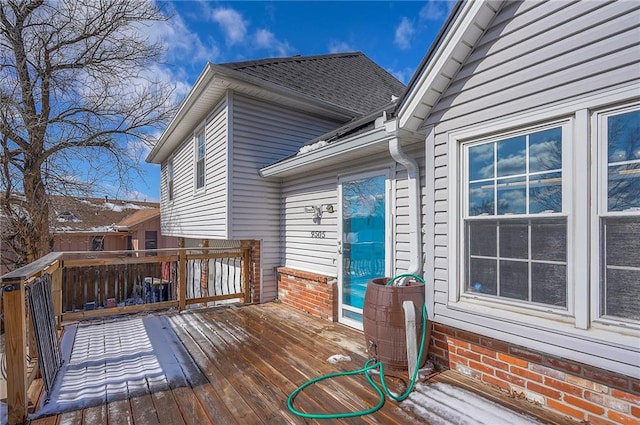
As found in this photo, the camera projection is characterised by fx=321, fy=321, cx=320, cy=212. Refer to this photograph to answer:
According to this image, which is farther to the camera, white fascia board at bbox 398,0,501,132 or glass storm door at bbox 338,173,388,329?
glass storm door at bbox 338,173,388,329

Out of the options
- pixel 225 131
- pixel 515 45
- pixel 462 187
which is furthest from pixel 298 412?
pixel 225 131

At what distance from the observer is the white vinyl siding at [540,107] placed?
2.08m

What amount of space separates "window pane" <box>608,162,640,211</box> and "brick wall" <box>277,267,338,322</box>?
338 cm

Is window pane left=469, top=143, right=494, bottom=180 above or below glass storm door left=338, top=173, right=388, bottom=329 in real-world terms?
above

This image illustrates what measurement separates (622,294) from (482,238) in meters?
0.97

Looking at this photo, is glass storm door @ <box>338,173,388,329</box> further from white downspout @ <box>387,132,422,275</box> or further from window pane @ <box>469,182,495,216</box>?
window pane @ <box>469,182,495,216</box>

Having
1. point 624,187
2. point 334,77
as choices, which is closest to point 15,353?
point 624,187

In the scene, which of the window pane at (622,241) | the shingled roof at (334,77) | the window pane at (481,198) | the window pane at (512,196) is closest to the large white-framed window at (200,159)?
the shingled roof at (334,77)

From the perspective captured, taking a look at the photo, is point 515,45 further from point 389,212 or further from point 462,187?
point 389,212

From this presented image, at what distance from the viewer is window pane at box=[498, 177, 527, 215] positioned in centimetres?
259

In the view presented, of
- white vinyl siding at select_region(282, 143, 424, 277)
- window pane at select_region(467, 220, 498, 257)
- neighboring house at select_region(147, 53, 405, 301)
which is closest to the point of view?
window pane at select_region(467, 220, 498, 257)

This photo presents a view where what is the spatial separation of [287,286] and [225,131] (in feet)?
9.78

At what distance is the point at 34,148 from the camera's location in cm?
757

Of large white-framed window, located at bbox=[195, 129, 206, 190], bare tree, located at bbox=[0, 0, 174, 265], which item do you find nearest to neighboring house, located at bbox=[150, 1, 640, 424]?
large white-framed window, located at bbox=[195, 129, 206, 190]
